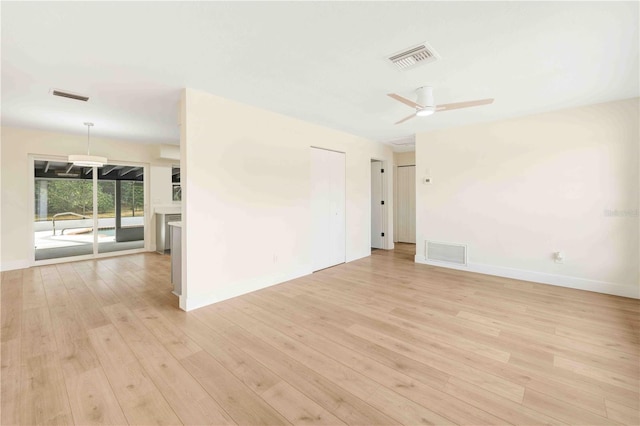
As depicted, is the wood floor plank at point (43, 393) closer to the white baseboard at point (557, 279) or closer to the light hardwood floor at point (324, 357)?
the light hardwood floor at point (324, 357)

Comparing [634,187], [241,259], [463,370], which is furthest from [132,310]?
[634,187]

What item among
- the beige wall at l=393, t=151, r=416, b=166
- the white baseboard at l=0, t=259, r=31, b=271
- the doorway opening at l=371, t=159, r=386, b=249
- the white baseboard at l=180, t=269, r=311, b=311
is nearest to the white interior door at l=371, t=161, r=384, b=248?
the doorway opening at l=371, t=159, r=386, b=249

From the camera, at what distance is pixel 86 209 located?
5945 mm

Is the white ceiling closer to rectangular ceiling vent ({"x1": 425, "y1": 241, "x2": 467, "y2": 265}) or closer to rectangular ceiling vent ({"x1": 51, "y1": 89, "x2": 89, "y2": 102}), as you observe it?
rectangular ceiling vent ({"x1": 51, "y1": 89, "x2": 89, "y2": 102})

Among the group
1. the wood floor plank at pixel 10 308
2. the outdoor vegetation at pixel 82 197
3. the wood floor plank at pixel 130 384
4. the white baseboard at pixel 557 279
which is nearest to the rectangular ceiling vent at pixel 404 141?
the white baseboard at pixel 557 279

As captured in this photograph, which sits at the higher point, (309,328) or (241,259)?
(241,259)

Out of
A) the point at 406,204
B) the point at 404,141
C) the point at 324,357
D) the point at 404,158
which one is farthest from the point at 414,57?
the point at 406,204

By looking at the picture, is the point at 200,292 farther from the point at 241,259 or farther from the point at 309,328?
the point at 309,328

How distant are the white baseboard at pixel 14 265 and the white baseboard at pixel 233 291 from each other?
428 centimetres

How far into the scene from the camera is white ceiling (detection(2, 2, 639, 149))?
74.1 inches

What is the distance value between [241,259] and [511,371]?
3.08 meters

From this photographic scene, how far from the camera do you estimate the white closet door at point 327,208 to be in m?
4.88

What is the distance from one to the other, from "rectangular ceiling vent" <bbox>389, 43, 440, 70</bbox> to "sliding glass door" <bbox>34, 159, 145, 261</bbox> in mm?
6562

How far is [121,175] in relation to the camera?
6.45m
